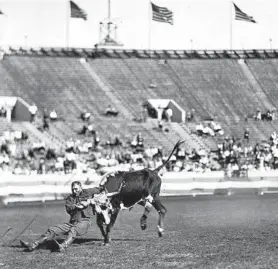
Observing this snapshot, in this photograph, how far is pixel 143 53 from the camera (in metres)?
60.6

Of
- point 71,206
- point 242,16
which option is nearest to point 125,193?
point 71,206

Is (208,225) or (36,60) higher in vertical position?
(36,60)

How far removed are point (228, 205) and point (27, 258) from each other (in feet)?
42.0

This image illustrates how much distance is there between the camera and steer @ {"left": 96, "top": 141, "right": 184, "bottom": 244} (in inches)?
607

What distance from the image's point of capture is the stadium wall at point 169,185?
26797 millimetres

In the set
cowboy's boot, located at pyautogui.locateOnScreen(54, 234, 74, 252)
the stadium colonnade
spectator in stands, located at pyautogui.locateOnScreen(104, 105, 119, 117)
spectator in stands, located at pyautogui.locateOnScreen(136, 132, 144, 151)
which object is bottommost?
cowboy's boot, located at pyautogui.locateOnScreen(54, 234, 74, 252)

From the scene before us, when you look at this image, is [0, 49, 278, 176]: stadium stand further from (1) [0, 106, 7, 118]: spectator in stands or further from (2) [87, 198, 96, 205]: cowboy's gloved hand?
(2) [87, 198, 96, 205]: cowboy's gloved hand

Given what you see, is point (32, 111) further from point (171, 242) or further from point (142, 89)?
point (171, 242)

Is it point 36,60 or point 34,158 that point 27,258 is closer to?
point 34,158

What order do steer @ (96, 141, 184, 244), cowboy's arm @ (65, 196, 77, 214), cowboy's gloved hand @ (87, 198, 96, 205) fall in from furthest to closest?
steer @ (96, 141, 184, 244), cowboy's gloved hand @ (87, 198, 96, 205), cowboy's arm @ (65, 196, 77, 214)

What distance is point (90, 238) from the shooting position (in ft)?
52.8

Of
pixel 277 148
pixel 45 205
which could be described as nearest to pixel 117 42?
pixel 277 148

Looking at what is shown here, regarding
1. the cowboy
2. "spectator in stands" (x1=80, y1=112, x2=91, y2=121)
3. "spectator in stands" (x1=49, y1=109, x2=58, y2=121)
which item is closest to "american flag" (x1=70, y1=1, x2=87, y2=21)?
"spectator in stands" (x1=80, y1=112, x2=91, y2=121)

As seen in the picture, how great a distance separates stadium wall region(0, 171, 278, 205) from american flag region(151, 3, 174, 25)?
26.7m
